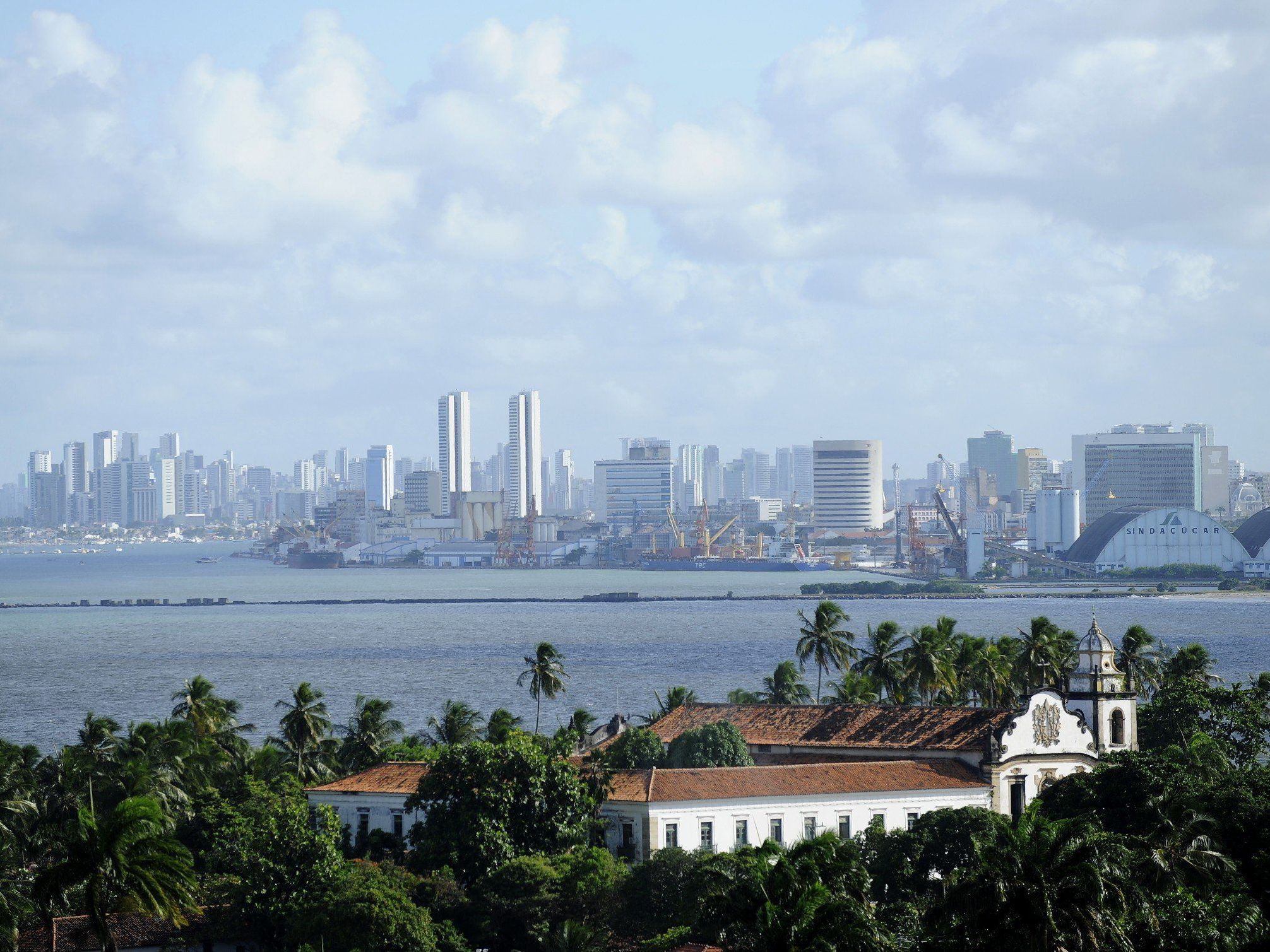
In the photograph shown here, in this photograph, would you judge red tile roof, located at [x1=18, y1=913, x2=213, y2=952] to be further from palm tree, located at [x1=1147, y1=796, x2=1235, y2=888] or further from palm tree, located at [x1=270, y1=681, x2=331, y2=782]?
palm tree, located at [x1=1147, y1=796, x2=1235, y2=888]

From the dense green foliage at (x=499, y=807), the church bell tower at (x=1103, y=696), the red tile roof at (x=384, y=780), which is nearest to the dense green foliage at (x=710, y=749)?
the dense green foliage at (x=499, y=807)

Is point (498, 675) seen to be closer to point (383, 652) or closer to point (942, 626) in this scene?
point (383, 652)

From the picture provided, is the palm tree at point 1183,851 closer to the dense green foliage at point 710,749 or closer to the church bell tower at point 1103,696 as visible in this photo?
the dense green foliage at point 710,749

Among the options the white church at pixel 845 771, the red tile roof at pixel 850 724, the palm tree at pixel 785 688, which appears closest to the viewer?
the white church at pixel 845 771

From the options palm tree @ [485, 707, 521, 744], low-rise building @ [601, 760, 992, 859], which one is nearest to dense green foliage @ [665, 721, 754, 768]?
low-rise building @ [601, 760, 992, 859]

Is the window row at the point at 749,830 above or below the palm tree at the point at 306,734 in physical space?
below

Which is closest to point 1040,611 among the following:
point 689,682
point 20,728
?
point 689,682
